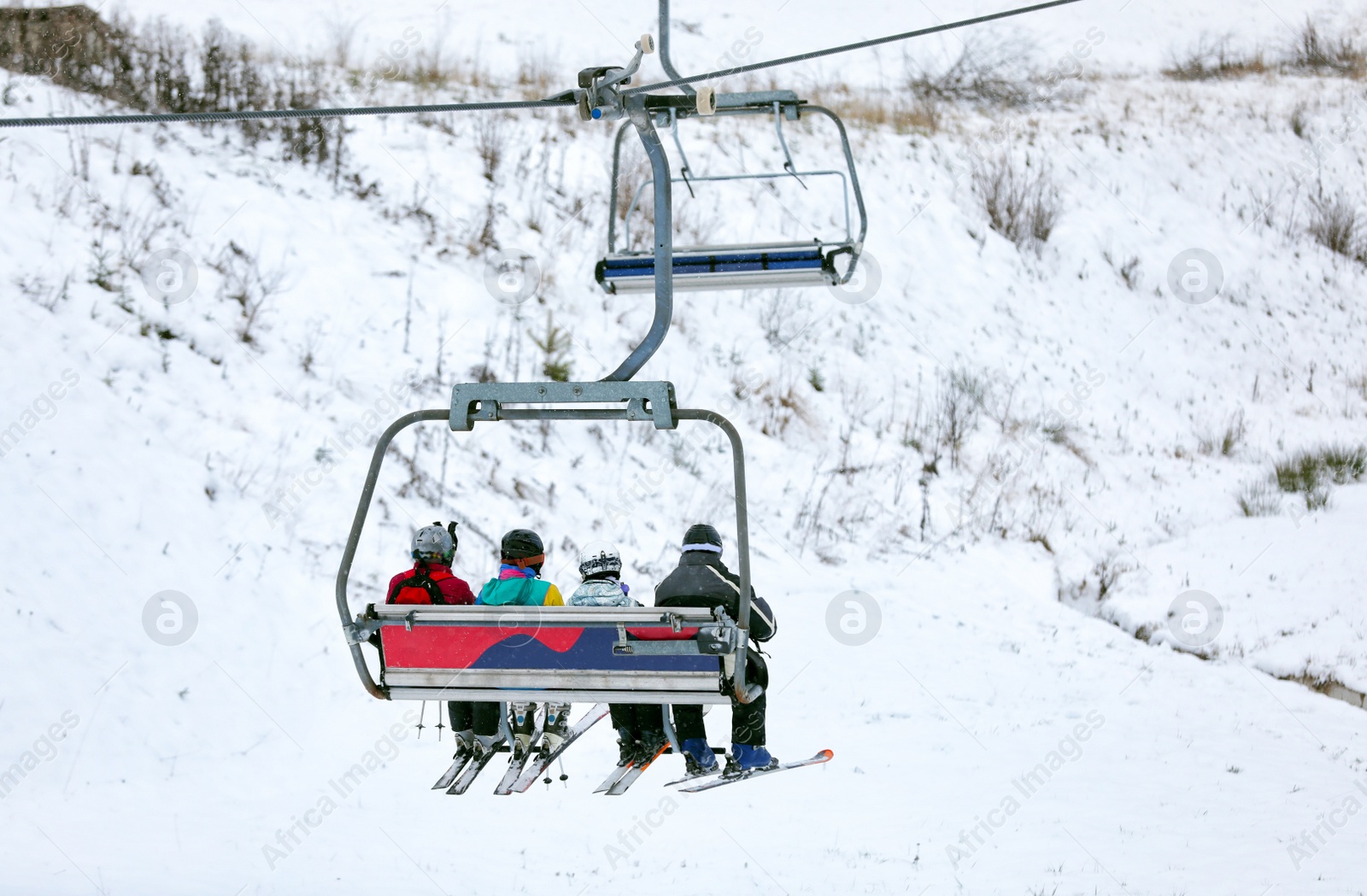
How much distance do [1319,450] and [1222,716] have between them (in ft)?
21.1

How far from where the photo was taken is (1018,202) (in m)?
17.9

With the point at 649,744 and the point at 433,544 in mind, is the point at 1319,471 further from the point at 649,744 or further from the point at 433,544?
the point at 433,544

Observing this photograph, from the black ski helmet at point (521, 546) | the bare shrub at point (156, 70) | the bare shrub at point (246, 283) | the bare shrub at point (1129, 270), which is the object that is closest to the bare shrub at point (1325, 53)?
the bare shrub at point (1129, 270)

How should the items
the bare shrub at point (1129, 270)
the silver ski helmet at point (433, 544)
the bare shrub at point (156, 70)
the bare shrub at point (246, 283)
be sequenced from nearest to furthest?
1. the silver ski helmet at point (433, 544)
2. the bare shrub at point (246, 283)
3. the bare shrub at point (156, 70)
4. the bare shrub at point (1129, 270)

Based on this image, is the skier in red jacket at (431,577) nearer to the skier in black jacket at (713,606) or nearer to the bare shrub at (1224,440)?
the skier in black jacket at (713,606)

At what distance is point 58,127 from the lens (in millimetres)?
11828

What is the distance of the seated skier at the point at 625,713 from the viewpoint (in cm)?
554

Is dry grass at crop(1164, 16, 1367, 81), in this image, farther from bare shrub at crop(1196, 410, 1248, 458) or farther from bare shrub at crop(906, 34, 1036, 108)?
bare shrub at crop(1196, 410, 1248, 458)

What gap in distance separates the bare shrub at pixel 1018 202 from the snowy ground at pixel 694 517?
0.29m

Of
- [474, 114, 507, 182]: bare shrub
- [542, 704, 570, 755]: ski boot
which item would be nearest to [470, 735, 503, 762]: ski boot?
[542, 704, 570, 755]: ski boot

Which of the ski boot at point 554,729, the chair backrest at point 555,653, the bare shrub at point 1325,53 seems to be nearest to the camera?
the chair backrest at point 555,653

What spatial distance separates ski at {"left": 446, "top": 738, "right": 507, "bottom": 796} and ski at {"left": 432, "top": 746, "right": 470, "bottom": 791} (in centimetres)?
3

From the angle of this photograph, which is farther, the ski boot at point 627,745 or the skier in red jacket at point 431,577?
the ski boot at point 627,745

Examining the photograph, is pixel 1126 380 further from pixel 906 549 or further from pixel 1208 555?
pixel 906 549
